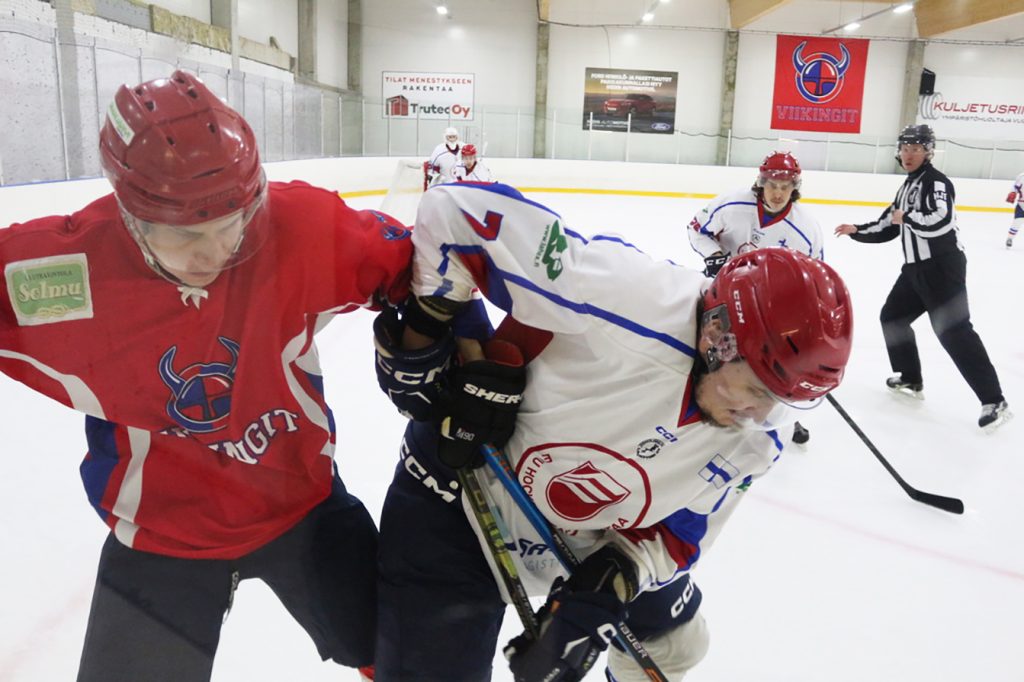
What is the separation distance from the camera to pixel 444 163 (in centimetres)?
835

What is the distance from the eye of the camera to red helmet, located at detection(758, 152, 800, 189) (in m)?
3.31

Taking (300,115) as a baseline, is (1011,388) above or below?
below

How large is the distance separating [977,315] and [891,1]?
1090 centimetres

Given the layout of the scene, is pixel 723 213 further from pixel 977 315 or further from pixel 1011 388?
pixel 977 315

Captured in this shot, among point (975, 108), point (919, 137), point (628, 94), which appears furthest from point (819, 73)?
point (919, 137)

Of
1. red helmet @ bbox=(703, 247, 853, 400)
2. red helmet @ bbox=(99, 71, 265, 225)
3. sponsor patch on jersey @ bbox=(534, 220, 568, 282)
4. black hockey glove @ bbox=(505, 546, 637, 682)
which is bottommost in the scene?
black hockey glove @ bbox=(505, 546, 637, 682)

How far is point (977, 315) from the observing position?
18.3ft

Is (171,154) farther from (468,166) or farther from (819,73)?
(819,73)

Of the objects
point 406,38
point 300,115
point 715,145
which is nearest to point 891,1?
point 715,145

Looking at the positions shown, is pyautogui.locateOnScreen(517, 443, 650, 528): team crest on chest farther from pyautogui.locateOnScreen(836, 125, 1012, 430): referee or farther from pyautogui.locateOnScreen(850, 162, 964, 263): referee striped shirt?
pyautogui.locateOnScreen(850, 162, 964, 263): referee striped shirt

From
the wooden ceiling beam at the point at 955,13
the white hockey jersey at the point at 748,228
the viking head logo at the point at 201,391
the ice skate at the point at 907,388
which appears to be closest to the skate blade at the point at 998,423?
the ice skate at the point at 907,388

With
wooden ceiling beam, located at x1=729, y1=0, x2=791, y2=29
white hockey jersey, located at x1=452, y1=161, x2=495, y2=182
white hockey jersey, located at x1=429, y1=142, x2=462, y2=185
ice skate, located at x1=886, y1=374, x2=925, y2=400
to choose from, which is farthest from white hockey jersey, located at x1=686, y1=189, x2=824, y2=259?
wooden ceiling beam, located at x1=729, y1=0, x2=791, y2=29

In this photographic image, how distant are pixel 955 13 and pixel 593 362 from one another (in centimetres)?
1612

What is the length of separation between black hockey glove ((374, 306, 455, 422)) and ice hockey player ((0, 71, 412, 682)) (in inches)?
2.4
